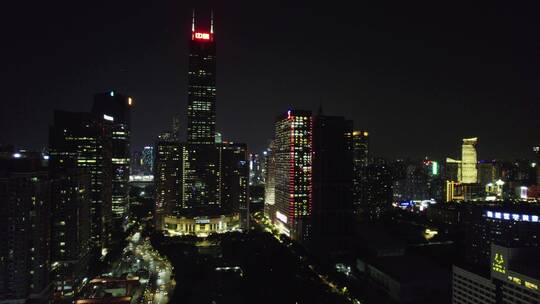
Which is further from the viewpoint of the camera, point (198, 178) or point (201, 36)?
point (201, 36)

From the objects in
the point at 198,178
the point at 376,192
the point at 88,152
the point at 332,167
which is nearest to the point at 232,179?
the point at 198,178

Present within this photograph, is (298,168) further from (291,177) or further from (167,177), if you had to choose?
(167,177)

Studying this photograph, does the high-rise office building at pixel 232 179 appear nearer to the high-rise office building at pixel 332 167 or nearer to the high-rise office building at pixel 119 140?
the high-rise office building at pixel 119 140

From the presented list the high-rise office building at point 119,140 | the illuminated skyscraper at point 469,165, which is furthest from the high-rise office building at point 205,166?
the illuminated skyscraper at point 469,165

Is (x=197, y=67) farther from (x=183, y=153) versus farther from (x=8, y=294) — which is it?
(x=8, y=294)

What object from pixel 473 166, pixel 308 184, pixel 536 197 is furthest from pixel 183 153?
pixel 473 166

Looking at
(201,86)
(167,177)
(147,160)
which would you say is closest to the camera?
(167,177)
